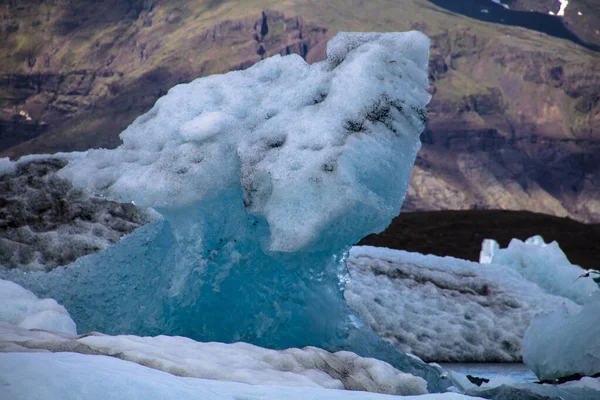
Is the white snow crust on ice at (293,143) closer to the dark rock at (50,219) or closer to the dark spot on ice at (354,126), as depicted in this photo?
the dark spot on ice at (354,126)

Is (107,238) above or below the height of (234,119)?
below

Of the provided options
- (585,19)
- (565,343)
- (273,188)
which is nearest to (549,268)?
(565,343)

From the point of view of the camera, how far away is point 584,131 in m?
98.3

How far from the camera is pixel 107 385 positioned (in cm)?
179

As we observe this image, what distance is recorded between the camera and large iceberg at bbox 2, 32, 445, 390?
362 cm

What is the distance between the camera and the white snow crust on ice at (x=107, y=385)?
170 cm

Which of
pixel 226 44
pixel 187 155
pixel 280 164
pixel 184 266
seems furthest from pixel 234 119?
pixel 226 44

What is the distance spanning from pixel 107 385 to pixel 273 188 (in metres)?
1.96

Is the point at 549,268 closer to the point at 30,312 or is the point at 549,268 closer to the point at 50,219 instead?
the point at 50,219

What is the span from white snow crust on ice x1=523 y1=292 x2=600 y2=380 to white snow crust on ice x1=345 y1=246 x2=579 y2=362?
1693 millimetres

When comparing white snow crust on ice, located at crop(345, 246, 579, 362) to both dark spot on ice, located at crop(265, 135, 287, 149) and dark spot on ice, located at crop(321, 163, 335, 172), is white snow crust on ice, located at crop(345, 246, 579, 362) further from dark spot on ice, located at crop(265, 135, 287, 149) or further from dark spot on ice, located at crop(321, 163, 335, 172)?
dark spot on ice, located at crop(321, 163, 335, 172)

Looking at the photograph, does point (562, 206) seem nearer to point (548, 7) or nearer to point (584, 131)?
point (584, 131)

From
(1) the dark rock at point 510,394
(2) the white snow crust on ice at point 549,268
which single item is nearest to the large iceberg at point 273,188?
(1) the dark rock at point 510,394

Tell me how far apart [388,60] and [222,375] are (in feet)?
8.28
